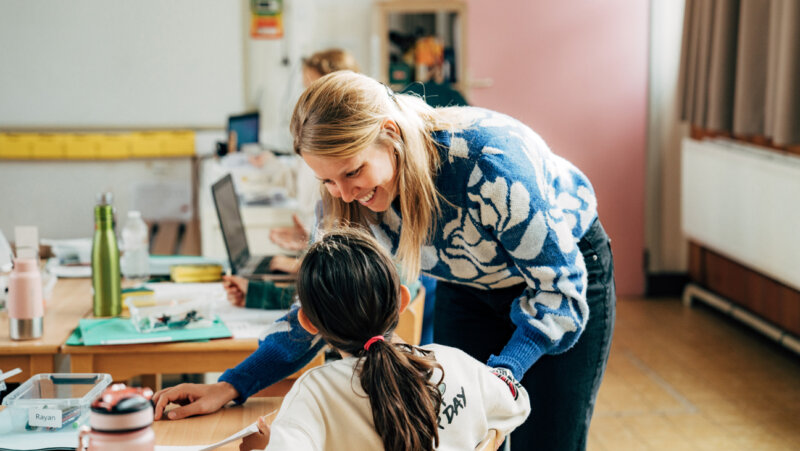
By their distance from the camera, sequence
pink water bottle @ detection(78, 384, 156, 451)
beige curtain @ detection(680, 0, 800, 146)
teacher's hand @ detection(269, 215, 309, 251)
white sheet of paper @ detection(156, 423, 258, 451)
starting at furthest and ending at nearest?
1. beige curtain @ detection(680, 0, 800, 146)
2. teacher's hand @ detection(269, 215, 309, 251)
3. white sheet of paper @ detection(156, 423, 258, 451)
4. pink water bottle @ detection(78, 384, 156, 451)

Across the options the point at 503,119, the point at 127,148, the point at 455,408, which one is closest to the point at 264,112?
the point at 127,148

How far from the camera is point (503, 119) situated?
1.48m

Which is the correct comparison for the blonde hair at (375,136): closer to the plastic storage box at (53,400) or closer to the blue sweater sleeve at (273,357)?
the blue sweater sleeve at (273,357)

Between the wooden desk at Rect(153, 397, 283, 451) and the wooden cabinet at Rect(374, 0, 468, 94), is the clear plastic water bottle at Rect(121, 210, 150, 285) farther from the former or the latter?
the wooden cabinet at Rect(374, 0, 468, 94)

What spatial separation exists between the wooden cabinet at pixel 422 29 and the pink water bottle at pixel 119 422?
359 centimetres

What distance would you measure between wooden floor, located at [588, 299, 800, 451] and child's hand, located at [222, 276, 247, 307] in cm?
135

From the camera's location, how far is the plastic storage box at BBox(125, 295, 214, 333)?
1955 mm

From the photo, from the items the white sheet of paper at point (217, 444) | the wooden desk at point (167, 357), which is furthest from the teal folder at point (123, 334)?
the white sheet of paper at point (217, 444)

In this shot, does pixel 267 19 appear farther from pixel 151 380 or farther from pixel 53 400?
pixel 53 400

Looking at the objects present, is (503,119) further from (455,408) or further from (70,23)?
(70,23)

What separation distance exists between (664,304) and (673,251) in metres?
0.35

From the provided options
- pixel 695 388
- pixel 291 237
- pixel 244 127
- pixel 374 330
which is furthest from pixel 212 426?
pixel 244 127

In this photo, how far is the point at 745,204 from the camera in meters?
3.83

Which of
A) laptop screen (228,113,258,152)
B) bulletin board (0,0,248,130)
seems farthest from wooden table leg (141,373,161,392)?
bulletin board (0,0,248,130)
